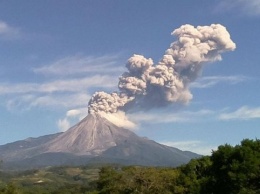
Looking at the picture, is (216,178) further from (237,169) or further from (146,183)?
(146,183)

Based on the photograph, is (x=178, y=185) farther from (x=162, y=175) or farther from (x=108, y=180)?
(x=108, y=180)

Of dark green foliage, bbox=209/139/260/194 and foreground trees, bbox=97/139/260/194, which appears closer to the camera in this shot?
dark green foliage, bbox=209/139/260/194

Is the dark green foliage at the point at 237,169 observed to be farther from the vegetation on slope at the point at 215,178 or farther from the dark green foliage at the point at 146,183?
the dark green foliage at the point at 146,183

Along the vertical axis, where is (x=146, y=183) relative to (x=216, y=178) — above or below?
below

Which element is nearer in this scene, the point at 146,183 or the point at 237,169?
the point at 237,169

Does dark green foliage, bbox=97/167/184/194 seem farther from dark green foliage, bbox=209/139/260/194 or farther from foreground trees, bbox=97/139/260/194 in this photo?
dark green foliage, bbox=209/139/260/194

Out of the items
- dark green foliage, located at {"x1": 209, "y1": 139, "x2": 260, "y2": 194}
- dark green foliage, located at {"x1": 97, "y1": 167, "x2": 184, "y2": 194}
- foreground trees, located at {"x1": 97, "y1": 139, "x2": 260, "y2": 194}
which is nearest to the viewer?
dark green foliage, located at {"x1": 209, "y1": 139, "x2": 260, "y2": 194}

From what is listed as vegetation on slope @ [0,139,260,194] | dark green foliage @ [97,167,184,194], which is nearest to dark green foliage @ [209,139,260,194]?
vegetation on slope @ [0,139,260,194]

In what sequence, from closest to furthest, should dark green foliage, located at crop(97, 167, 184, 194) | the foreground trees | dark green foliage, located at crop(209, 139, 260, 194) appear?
dark green foliage, located at crop(209, 139, 260, 194), the foreground trees, dark green foliage, located at crop(97, 167, 184, 194)

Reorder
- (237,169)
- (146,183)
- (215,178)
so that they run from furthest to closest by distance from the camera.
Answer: (146,183) → (215,178) → (237,169)

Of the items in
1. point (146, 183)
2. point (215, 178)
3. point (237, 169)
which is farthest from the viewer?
point (146, 183)

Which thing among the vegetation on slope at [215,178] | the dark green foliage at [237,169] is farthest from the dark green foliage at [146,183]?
the dark green foliage at [237,169]

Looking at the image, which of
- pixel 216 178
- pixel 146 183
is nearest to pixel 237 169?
pixel 216 178
